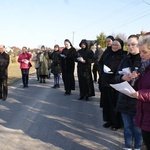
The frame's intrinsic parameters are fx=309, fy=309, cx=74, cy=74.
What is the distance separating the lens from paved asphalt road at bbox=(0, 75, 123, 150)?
5398mm

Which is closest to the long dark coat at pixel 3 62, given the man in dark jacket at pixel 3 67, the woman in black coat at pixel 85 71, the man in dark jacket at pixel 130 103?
the man in dark jacket at pixel 3 67

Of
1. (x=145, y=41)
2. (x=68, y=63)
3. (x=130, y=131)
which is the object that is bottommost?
(x=130, y=131)

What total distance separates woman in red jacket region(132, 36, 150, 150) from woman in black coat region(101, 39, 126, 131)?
2528 millimetres

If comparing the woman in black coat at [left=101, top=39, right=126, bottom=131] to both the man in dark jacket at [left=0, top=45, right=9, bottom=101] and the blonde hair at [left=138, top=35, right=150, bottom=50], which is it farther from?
the man in dark jacket at [left=0, top=45, right=9, bottom=101]

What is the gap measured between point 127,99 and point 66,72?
655 cm

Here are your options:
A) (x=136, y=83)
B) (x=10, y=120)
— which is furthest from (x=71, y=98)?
(x=136, y=83)

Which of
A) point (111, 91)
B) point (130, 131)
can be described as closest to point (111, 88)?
point (111, 91)

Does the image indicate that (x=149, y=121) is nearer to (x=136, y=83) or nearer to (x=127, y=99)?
(x=136, y=83)

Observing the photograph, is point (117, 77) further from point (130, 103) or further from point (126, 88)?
point (126, 88)

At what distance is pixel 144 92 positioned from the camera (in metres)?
3.28

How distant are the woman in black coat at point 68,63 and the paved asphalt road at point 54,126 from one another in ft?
3.72

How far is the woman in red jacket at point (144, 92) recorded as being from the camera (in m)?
3.29

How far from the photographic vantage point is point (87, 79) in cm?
967

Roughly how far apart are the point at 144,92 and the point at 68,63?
25.2ft
